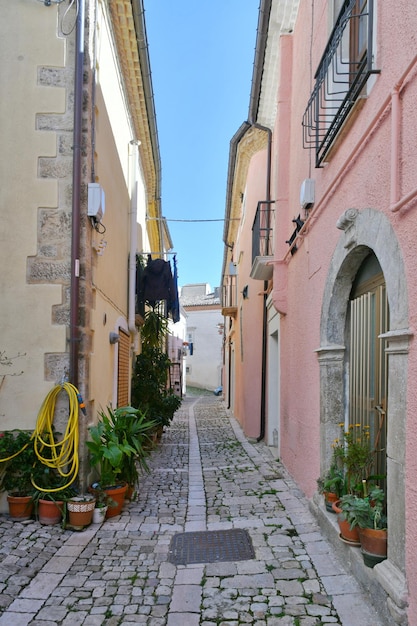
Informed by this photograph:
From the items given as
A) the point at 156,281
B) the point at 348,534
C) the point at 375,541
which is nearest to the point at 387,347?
the point at 375,541

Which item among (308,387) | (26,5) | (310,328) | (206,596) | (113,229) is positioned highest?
(26,5)

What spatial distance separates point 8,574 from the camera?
3.66 meters

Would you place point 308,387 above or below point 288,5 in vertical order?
below

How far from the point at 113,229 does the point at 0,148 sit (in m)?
A: 2.17

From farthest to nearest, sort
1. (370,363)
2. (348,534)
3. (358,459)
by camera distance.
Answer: (370,363) < (358,459) < (348,534)

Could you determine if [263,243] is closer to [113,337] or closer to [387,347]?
[113,337]

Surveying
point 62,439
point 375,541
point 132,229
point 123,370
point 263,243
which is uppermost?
point 132,229

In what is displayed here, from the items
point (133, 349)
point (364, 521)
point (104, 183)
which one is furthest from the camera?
point (133, 349)

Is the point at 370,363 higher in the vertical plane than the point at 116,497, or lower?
higher

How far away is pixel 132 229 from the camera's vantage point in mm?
9180

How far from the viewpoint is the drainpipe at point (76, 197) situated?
17.7 ft

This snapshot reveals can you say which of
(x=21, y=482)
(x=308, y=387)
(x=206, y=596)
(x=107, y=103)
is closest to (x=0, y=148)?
(x=107, y=103)

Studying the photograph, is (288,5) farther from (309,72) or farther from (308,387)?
(308,387)

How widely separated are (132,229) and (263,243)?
2.48 m
